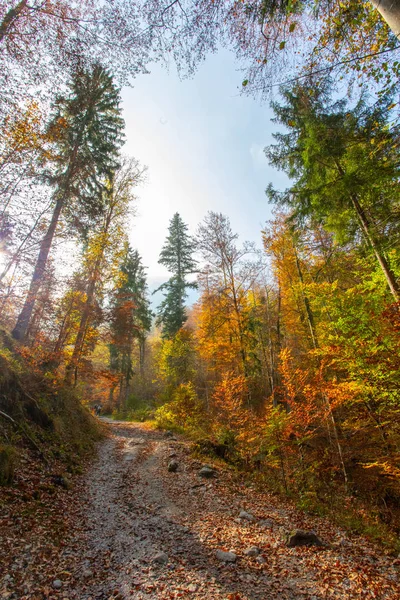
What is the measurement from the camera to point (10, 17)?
16.9ft

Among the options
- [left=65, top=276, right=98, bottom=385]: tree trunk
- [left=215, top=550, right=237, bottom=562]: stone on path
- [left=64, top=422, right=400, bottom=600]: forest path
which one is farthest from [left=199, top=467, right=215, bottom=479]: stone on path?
[left=65, top=276, right=98, bottom=385]: tree trunk

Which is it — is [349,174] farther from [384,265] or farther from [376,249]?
[384,265]

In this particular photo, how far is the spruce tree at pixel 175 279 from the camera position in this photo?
22.2 metres

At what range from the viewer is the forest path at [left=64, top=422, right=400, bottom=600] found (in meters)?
3.57

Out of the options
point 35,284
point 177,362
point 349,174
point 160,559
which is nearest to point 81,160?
point 35,284

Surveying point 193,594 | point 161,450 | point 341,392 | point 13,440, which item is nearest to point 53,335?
point 13,440

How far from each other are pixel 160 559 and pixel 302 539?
8.60 feet

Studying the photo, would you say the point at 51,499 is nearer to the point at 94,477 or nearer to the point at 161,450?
the point at 94,477

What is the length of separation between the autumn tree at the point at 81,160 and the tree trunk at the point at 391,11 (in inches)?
309

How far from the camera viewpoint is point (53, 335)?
10.8m

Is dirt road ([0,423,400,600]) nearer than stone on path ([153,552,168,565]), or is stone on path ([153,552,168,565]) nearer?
dirt road ([0,423,400,600])

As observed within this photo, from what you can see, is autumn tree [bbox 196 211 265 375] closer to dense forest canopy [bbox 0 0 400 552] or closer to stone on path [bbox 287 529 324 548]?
dense forest canopy [bbox 0 0 400 552]

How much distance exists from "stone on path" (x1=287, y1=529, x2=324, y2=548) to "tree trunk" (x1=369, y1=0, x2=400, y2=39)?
23.1ft

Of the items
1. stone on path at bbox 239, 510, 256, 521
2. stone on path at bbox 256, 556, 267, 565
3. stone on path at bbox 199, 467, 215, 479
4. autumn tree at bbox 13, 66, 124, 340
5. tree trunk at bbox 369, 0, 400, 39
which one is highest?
autumn tree at bbox 13, 66, 124, 340
